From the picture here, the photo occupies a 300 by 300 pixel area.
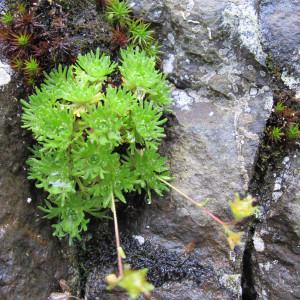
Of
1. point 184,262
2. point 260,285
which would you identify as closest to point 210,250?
point 184,262

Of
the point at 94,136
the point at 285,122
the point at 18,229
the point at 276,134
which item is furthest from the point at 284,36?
the point at 18,229

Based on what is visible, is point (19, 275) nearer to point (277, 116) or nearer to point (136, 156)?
point (136, 156)

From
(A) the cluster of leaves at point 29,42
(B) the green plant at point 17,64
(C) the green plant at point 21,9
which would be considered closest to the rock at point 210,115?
(A) the cluster of leaves at point 29,42

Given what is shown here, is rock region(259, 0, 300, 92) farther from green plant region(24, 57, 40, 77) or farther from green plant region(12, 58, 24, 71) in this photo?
green plant region(12, 58, 24, 71)

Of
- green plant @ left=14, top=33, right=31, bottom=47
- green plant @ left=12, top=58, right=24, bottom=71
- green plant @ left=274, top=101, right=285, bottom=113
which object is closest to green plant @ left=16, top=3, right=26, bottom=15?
green plant @ left=14, top=33, right=31, bottom=47

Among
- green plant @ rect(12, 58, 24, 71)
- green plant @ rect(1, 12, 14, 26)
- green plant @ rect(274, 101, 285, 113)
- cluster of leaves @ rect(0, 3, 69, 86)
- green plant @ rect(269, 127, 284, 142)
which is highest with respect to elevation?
green plant @ rect(1, 12, 14, 26)
